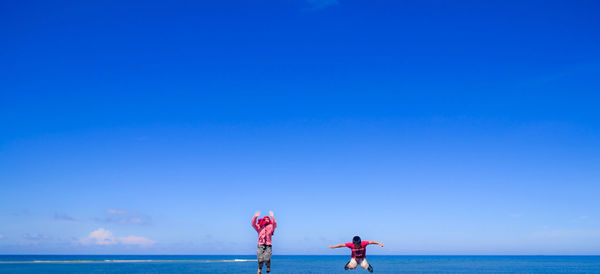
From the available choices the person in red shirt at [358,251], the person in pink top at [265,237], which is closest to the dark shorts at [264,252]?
the person in pink top at [265,237]

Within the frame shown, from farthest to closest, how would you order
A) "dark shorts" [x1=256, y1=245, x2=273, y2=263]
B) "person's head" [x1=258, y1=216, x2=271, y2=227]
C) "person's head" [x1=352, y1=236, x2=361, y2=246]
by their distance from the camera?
"person's head" [x1=352, y1=236, x2=361, y2=246]
"person's head" [x1=258, y1=216, x2=271, y2=227]
"dark shorts" [x1=256, y1=245, x2=273, y2=263]

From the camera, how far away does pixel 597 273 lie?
375 ft

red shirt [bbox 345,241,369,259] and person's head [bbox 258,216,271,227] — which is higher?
person's head [bbox 258,216,271,227]

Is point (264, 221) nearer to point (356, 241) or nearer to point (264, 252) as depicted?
point (264, 252)

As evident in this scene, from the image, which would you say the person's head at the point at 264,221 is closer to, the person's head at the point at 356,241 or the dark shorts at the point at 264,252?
the dark shorts at the point at 264,252

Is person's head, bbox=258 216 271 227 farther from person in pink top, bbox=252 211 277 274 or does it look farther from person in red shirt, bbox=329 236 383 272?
person in red shirt, bbox=329 236 383 272

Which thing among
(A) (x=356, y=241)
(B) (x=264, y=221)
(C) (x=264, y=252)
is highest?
(B) (x=264, y=221)

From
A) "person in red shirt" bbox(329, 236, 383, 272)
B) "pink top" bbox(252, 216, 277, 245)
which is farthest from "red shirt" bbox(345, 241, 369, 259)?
"pink top" bbox(252, 216, 277, 245)

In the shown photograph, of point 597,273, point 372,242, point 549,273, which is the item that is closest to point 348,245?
point 372,242

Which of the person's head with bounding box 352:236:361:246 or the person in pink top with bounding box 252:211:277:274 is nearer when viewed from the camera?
the person in pink top with bounding box 252:211:277:274

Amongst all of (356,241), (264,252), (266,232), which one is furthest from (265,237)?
(356,241)

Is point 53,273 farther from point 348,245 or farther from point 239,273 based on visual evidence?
point 348,245

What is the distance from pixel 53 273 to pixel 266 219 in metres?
101

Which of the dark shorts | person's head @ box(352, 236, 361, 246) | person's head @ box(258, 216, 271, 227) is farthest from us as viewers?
person's head @ box(352, 236, 361, 246)
